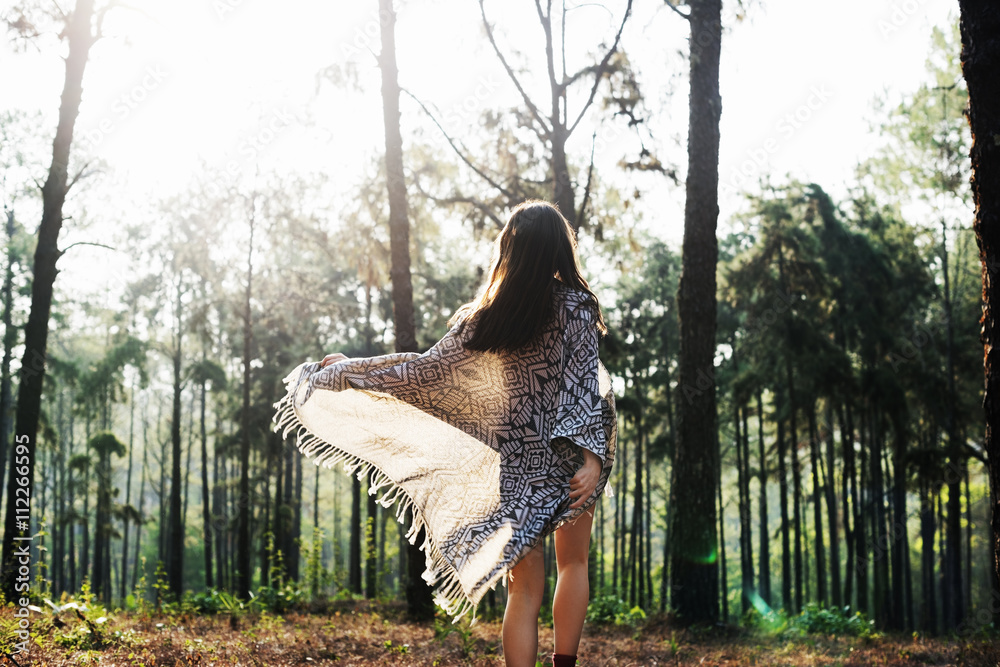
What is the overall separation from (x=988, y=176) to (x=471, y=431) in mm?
3036

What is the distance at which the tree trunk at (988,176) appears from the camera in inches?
140

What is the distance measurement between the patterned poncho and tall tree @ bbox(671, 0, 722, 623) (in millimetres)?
4368

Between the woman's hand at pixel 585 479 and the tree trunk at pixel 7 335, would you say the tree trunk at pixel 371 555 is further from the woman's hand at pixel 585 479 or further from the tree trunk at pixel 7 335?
the tree trunk at pixel 7 335

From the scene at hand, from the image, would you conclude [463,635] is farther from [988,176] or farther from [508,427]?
[988,176]

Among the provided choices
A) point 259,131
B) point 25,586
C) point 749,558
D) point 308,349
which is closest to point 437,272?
point 308,349

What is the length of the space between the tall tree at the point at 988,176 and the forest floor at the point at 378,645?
7.23ft

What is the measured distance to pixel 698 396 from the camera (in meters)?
7.36

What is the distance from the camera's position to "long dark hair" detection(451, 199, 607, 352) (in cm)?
312

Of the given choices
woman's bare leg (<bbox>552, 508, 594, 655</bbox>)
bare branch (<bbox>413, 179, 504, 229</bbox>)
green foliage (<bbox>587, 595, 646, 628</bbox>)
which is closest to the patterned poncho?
woman's bare leg (<bbox>552, 508, 594, 655</bbox>)

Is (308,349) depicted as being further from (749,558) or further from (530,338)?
(530,338)

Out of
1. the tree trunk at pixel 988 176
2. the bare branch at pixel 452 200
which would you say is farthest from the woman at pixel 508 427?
the bare branch at pixel 452 200

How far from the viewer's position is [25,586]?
18.7ft

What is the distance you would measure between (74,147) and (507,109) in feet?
43.3

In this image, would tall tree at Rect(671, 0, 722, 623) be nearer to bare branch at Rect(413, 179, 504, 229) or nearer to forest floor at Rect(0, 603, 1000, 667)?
forest floor at Rect(0, 603, 1000, 667)
